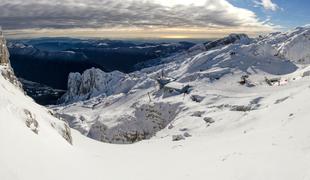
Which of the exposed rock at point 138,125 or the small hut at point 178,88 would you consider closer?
the exposed rock at point 138,125

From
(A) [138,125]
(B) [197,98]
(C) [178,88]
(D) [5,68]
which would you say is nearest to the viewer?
(D) [5,68]

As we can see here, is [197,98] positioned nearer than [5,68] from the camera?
No

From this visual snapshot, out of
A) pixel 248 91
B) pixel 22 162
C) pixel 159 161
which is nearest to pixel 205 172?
pixel 159 161

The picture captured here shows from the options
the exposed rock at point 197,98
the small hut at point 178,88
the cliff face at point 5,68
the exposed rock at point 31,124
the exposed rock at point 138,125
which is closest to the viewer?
the exposed rock at point 31,124

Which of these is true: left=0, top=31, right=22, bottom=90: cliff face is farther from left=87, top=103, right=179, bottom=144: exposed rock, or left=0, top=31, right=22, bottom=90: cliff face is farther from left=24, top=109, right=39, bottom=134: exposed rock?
left=87, top=103, right=179, bottom=144: exposed rock

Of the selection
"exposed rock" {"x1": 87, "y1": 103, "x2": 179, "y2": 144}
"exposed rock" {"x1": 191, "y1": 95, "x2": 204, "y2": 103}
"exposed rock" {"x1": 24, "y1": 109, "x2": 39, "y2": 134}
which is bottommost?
"exposed rock" {"x1": 87, "y1": 103, "x2": 179, "y2": 144}

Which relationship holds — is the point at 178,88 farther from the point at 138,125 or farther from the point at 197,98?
the point at 138,125

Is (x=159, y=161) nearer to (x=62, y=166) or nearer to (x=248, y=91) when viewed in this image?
(x=62, y=166)

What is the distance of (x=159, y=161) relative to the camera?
3247 cm

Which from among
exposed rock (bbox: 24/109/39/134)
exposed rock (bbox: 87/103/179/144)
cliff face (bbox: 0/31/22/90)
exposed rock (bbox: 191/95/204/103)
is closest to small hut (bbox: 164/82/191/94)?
exposed rock (bbox: 191/95/204/103)

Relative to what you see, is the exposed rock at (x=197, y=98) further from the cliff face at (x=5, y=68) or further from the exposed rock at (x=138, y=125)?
the cliff face at (x=5, y=68)

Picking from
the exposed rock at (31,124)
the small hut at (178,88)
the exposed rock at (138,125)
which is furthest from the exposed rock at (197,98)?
the exposed rock at (31,124)

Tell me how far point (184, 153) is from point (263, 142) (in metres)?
7.39

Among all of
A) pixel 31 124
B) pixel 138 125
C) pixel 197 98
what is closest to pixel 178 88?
pixel 197 98
